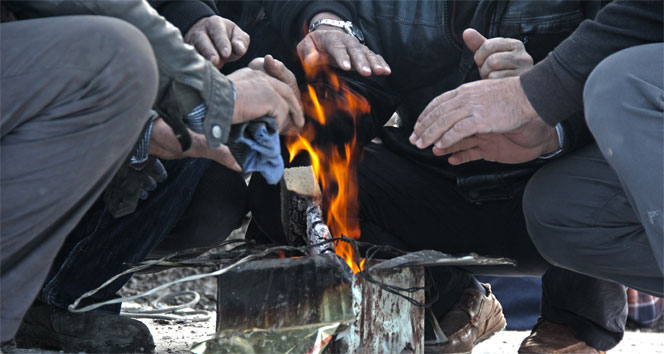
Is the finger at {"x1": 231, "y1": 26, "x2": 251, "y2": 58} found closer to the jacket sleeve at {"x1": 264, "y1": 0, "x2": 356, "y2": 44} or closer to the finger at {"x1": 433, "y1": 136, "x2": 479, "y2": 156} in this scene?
the jacket sleeve at {"x1": 264, "y1": 0, "x2": 356, "y2": 44}

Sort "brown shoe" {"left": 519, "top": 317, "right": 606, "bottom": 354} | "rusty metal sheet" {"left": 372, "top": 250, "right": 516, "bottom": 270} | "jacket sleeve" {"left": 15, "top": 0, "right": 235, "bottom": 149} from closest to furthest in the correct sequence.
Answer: "jacket sleeve" {"left": 15, "top": 0, "right": 235, "bottom": 149} < "rusty metal sheet" {"left": 372, "top": 250, "right": 516, "bottom": 270} < "brown shoe" {"left": 519, "top": 317, "right": 606, "bottom": 354}

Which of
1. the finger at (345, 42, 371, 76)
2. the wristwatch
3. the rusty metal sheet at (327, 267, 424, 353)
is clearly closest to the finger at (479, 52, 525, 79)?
the finger at (345, 42, 371, 76)

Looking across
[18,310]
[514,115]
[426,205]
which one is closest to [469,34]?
[514,115]

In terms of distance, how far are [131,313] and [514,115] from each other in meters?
1.93

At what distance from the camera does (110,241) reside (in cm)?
256

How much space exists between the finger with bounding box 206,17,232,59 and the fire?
0.34m

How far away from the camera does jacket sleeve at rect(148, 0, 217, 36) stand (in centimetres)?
258

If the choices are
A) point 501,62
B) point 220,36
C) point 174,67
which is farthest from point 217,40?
point 501,62

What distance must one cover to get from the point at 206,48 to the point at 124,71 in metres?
0.84

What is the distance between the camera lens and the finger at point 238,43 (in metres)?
2.42

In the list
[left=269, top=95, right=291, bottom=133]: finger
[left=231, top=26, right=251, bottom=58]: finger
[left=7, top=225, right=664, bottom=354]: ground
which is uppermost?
[left=269, top=95, right=291, bottom=133]: finger

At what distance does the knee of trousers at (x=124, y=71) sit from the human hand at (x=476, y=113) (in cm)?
87

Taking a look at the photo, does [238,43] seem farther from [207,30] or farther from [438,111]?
[438,111]

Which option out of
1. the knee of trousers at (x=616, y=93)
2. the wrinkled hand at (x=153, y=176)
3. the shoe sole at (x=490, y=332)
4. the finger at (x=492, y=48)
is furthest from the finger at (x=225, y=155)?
the shoe sole at (x=490, y=332)
